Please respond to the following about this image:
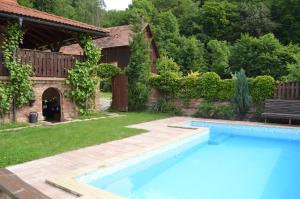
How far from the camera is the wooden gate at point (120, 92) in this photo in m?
17.4

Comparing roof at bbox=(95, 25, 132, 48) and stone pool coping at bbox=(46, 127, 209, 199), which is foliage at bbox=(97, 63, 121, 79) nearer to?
stone pool coping at bbox=(46, 127, 209, 199)

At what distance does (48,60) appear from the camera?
13133mm

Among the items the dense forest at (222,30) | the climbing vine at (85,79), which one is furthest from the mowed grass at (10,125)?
the dense forest at (222,30)

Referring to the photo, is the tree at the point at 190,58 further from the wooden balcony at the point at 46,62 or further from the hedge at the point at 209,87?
the wooden balcony at the point at 46,62

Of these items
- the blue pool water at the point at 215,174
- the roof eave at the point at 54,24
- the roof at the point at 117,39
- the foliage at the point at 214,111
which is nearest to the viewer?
the blue pool water at the point at 215,174

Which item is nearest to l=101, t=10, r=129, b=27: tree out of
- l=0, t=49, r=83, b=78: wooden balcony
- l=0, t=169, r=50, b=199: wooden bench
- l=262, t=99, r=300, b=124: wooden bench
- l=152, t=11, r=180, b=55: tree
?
l=152, t=11, r=180, b=55: tree

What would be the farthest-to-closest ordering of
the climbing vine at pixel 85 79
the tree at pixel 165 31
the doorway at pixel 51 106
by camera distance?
the tree at pixel 165 31
the doorway at pixel 51 106
the climbing vine at pixel 85 79

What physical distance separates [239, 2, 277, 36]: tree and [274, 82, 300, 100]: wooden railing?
88.0ft

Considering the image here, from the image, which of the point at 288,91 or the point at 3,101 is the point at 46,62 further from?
the point at 288,91

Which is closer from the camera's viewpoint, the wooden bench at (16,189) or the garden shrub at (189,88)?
the wooden bench at (16,189)

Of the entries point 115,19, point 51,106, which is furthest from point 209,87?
point 115,19

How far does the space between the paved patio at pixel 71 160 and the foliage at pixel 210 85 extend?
20.6 ft

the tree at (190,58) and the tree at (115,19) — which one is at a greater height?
the tree at (115,19)

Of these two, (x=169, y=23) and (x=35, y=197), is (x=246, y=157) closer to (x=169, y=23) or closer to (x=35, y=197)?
(x=35, y=197)
